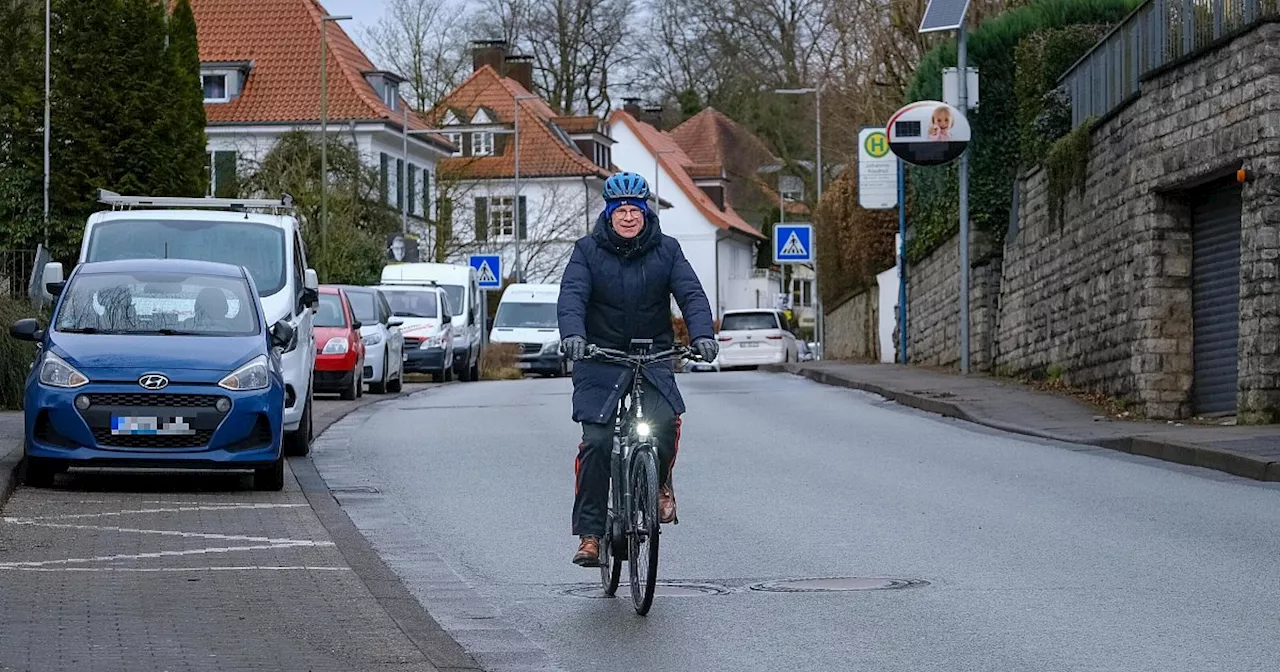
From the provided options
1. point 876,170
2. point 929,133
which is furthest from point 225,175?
point 929,133

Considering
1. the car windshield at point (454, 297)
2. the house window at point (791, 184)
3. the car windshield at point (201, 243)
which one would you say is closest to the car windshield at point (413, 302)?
the car windshield at point (454, 297)

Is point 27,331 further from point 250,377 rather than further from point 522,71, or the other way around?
point 522,71

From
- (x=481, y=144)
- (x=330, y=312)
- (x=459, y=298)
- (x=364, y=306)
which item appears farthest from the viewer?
(x=481, y=144)

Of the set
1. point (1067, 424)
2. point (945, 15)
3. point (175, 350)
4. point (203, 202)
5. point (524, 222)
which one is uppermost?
point (945, 15)

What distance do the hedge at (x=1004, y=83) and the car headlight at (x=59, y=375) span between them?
56.7 ft

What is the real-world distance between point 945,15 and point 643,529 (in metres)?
22.6

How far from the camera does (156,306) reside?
15.2 m

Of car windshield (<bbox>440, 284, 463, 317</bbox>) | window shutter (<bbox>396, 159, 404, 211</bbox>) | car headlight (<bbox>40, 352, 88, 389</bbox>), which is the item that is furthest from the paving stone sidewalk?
window shutter (<bbox>396, 159, 404, 211</bbox>)

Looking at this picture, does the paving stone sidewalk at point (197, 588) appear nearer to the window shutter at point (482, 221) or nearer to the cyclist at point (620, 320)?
the cyclist at point (620, 320)

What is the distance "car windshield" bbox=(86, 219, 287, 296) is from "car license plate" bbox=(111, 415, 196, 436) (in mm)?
3886

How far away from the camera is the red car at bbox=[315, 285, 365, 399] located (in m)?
27.3

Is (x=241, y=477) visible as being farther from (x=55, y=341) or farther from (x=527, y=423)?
(x=527, y=423)

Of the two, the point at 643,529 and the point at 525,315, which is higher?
the point at 525,315

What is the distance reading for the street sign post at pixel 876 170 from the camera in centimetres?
3934
